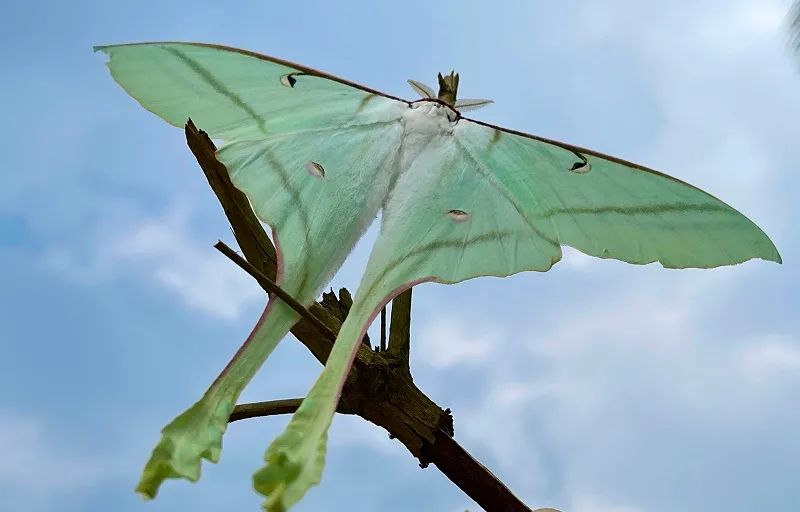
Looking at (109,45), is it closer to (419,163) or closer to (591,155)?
(419,163)

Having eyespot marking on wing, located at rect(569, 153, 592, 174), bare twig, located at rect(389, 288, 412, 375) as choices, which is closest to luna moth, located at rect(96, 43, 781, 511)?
eyespot marking on wing, located at rect(569, 153, 592, 174)

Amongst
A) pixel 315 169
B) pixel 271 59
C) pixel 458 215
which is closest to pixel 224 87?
pixel 271 59

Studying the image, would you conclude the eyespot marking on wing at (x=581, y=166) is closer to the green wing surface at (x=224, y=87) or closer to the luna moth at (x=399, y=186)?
the luna moth at (x=399, y=186)

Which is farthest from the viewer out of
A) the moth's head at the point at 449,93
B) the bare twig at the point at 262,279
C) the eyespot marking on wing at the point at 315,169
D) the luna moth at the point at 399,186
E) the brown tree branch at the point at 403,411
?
the moth's head at the point at 449,93

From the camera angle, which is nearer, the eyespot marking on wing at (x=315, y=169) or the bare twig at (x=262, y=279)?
the bare twig at (x=262, y=279)

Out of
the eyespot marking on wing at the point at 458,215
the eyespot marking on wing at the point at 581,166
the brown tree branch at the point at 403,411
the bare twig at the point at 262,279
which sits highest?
the eyespot marking on wing at the point at 581,166

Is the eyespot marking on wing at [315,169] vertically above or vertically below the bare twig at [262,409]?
above

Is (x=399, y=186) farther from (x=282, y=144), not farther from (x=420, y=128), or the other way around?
(x=282, y=144)

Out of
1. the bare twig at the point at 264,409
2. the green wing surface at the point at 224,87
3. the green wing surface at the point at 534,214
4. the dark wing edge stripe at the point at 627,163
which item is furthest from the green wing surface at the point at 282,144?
the bare twig at the point at 264,409
